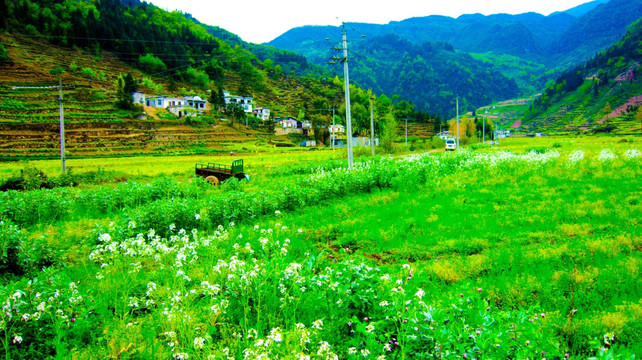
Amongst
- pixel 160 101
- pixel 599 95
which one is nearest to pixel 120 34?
pixel 160 101

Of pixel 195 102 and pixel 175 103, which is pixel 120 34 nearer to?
pixel 175 103

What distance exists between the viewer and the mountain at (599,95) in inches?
4626

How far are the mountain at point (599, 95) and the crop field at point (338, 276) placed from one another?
111 metres

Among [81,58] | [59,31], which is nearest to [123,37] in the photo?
[59,31]

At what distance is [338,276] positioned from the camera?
459 cm

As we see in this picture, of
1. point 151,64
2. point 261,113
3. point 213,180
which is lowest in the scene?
point 213,180

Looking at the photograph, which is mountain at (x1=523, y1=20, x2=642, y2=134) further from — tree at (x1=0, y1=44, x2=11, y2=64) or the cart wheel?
tree at (x1=0, y1=44, x2=11, y2=64)

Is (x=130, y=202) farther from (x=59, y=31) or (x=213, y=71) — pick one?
(x=213, y=71)

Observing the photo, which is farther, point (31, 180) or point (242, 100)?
point (242, 100)

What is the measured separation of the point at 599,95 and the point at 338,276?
18365 centimetres

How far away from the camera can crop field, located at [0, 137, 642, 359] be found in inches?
144

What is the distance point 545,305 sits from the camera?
4949 millimetres

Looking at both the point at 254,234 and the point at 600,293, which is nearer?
the point at 600,293

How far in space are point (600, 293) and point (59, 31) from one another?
500 ft
